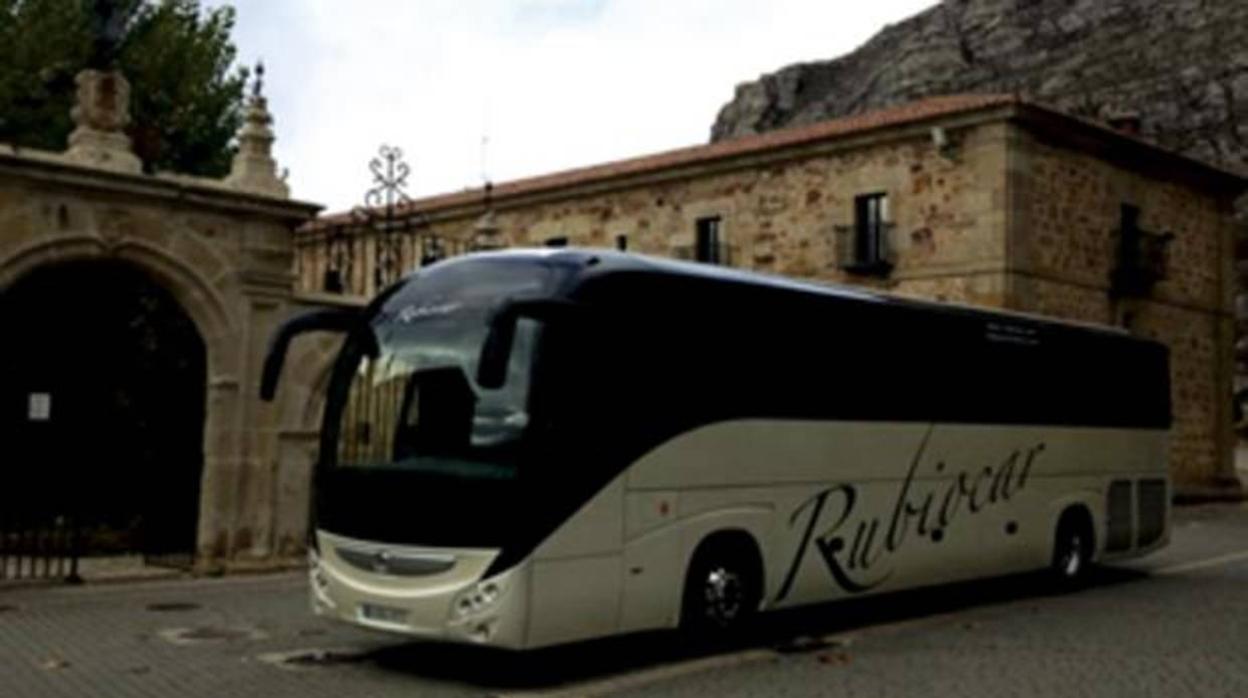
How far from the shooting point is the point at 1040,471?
45.5 feet

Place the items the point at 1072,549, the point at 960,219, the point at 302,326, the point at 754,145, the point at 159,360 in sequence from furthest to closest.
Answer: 1. the point at 754,145
2. the point at 960,219
3. the point at 159,360
4. the point at 1072,549
5. the point at 302,326

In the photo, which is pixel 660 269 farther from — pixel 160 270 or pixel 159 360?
pixel 159 360

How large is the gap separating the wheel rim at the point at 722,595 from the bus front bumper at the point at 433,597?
2.03m

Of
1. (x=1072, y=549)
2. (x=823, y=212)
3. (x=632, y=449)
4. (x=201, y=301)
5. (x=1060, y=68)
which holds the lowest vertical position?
(x=1072, y=549)

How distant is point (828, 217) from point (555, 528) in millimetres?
18923

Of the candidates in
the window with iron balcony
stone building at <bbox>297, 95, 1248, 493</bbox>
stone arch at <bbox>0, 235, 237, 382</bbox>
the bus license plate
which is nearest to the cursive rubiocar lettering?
the bus license plate

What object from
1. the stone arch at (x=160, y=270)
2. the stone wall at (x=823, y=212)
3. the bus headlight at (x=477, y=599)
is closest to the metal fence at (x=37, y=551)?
the stone arch at (x=160, y=270)

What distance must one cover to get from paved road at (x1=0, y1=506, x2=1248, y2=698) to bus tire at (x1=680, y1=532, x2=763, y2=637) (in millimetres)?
256

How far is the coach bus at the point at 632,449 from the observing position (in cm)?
834

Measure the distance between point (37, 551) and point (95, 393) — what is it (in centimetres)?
379

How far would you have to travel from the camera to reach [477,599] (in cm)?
822

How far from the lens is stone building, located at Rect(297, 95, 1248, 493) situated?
24.2 m

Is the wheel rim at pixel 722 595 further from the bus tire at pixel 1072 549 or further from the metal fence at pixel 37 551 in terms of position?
the metal fence at pixel 37 551

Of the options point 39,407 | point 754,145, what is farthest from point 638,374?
point 754,145
